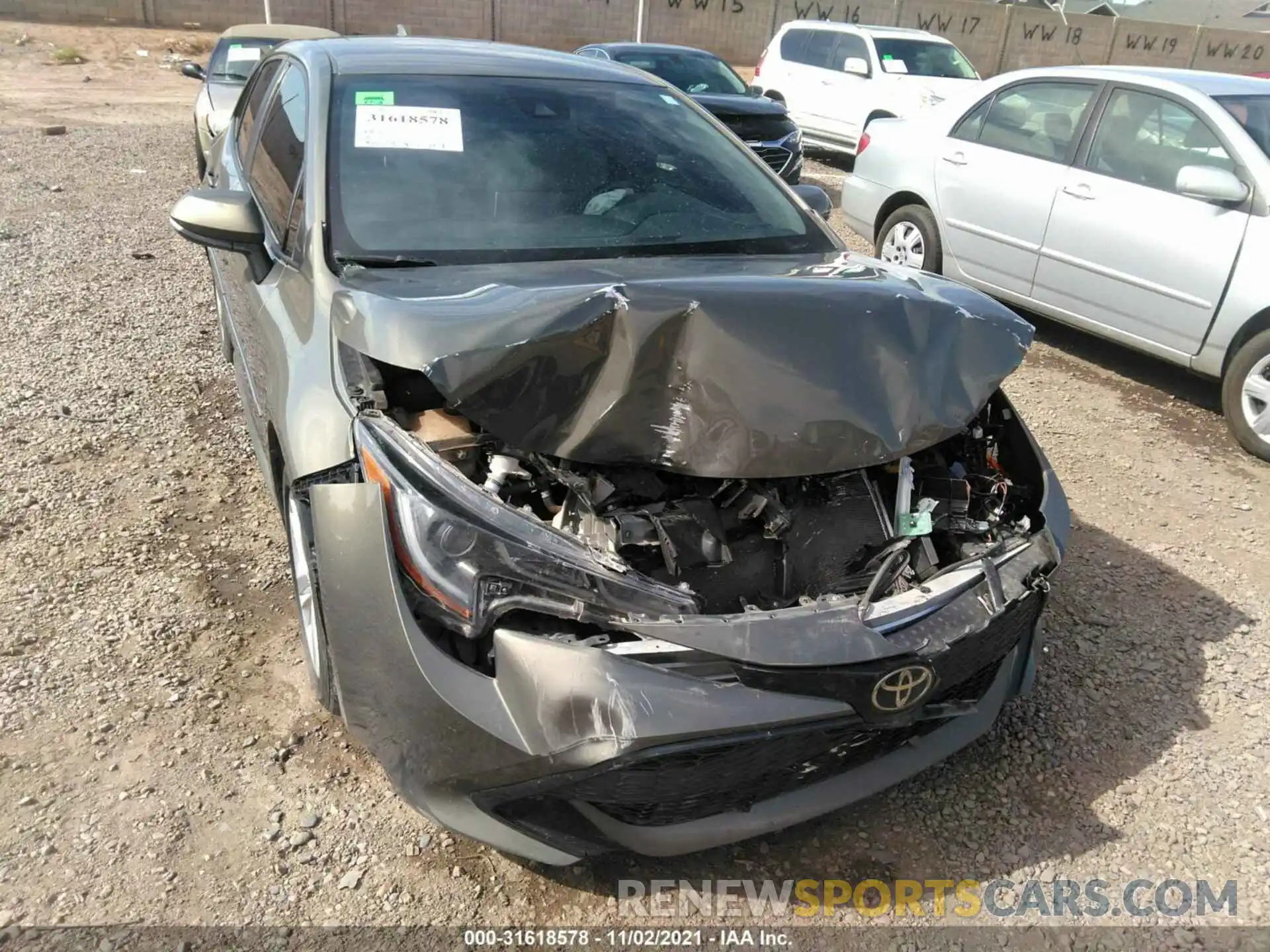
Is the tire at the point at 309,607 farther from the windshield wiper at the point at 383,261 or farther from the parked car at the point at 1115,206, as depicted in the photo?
the parked car at the point at 1115,206

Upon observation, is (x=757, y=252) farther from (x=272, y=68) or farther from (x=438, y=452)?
(x=272, y=68)

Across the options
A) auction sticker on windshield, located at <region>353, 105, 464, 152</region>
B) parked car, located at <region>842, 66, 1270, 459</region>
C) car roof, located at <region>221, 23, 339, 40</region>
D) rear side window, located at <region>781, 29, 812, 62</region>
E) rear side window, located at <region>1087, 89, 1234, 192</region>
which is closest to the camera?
auction sticker on windshield, located at <region>353, 105, 464, 152</region>

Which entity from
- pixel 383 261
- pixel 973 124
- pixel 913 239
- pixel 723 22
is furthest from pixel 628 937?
pixel 723 22

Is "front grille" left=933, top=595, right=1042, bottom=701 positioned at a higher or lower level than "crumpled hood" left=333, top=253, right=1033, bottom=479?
lower

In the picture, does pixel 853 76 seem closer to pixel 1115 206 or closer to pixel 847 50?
pixel 847 50

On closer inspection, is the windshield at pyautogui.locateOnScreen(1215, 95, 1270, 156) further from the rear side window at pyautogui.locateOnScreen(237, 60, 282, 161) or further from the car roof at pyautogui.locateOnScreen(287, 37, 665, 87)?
the rear side window at pyautogui.locateOnScreen(237, 60, 282, 161)

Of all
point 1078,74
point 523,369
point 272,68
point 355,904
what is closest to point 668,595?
point 523,369

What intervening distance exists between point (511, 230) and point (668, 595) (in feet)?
4.64

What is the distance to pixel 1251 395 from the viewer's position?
184 inches

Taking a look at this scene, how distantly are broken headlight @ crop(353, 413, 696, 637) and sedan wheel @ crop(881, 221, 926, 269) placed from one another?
17.0 feet

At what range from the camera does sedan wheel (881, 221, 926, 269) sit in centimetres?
653

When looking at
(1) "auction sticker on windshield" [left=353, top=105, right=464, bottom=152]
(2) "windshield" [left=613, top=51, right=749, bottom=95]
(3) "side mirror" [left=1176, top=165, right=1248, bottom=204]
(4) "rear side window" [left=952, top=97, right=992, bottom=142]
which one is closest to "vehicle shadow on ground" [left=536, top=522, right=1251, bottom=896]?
(1) "auction sticker on windshield" [left=353, top=105, right=464, bottom=152]

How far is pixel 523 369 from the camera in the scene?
85.3 inches

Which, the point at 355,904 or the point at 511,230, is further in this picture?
the point at 511,230
